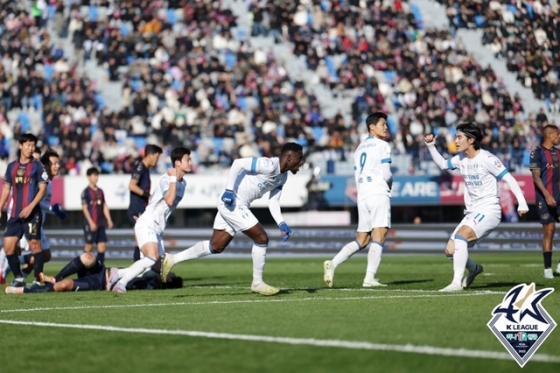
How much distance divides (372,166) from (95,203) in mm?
9043

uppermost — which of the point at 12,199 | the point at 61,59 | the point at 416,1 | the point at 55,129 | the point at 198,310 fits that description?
the point at 416,1

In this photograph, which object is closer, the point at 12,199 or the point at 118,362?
the point at 118,362

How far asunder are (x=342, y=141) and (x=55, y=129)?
905 cm

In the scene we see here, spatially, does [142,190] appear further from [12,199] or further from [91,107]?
[91,107]

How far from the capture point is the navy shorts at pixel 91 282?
14406 mm

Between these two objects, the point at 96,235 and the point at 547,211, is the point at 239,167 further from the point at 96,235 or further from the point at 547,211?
the point at 96,235

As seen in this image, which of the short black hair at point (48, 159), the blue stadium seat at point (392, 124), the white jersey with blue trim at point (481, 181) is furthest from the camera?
the blue stadium seat at point (392, 124)

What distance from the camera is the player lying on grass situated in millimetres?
14297

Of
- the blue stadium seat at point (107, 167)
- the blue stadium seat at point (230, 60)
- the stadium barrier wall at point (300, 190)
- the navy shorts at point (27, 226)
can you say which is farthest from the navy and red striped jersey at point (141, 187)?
the blue stadium seat at point (230, 60)

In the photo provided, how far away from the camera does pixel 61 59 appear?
119ft

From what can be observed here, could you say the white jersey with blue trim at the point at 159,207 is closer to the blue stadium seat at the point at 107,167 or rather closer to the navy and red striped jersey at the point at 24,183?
the navy and red striped jersey at the point at 24,183

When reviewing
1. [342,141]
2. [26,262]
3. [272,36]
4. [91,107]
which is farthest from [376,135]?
[272,36]

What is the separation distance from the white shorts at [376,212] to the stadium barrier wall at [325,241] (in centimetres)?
1282

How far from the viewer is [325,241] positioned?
27781 millimetres
